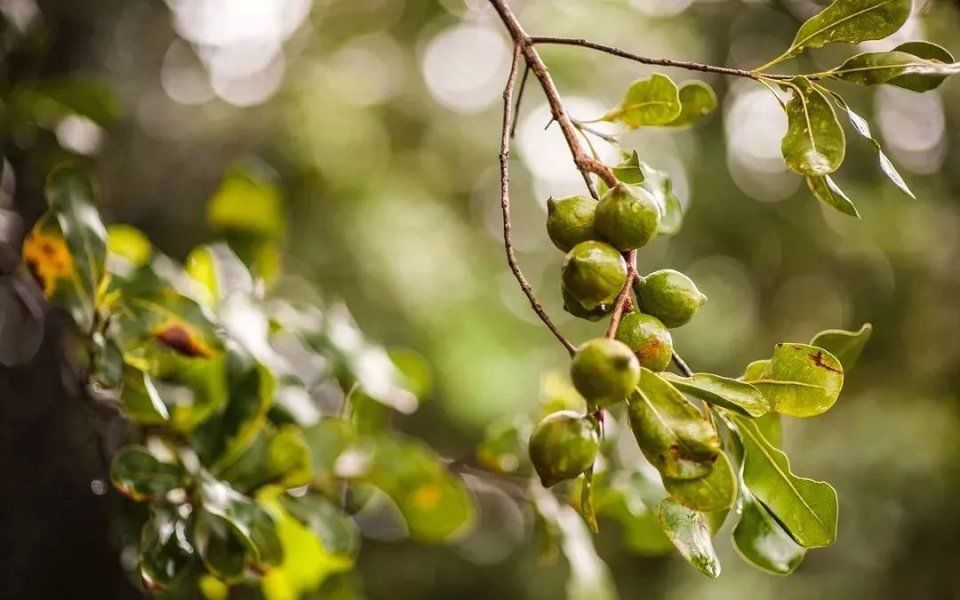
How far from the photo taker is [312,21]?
14.6ft

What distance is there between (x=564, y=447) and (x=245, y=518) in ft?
1.49

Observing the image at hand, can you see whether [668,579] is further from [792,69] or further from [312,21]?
[312,21]

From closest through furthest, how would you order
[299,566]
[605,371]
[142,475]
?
[605,371], [142,475], [299,566]

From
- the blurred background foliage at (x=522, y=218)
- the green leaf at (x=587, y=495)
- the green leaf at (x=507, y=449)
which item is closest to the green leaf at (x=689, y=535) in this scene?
the green leaf at (x=587, y=495)

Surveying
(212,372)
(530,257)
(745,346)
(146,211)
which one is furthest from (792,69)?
(212,372)

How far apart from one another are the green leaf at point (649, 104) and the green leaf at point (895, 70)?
13cm

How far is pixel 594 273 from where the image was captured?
461 millimetres

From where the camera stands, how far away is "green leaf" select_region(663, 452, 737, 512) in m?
0.44

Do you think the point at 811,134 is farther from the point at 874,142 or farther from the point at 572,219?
the point at 572,219

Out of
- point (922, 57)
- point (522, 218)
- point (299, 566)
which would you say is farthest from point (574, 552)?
point (522, 218)

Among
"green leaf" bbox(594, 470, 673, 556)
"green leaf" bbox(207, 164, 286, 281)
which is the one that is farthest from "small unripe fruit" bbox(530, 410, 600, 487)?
"green leaf" bbox(207, 164, 286, 281)

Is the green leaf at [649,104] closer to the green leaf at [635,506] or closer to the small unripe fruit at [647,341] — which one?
the small unripe fruit at [647,341]

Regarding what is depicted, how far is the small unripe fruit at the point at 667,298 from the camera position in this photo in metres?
0.51

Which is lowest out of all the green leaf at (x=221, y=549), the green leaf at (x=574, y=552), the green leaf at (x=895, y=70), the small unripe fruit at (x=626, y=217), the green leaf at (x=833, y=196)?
the green leaf at (x=574, y=552)
